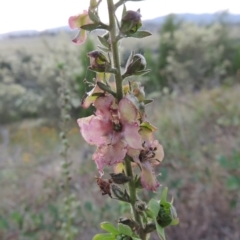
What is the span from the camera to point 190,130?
5.17m

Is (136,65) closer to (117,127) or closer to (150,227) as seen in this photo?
(117,127)

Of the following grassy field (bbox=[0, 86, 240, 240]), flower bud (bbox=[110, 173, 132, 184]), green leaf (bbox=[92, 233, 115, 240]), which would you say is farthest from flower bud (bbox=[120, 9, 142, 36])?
grassy field (bbox=[0, 86, 240, 240])

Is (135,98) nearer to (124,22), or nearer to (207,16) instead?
(124,22)

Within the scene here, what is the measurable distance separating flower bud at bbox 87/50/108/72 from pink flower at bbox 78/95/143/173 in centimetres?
6

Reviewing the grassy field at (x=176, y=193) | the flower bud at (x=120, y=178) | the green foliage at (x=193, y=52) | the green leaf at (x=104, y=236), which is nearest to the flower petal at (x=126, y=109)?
the flower bud at (x=120, y=178)

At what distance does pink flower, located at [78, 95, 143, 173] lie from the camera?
0.71 m

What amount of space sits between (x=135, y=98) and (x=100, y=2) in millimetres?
190

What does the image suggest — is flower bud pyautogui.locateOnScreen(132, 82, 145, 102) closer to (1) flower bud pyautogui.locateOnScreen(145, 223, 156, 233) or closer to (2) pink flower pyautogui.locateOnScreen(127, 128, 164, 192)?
(2) pink flower pyautogui.locateOnScreen(127, 128, 164, 192)

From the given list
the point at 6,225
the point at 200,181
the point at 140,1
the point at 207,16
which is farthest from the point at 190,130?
the point at 207,16

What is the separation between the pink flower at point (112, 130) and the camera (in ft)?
2.32

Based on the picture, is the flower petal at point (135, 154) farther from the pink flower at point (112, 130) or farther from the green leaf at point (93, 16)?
the green leaf at point (93, 16)

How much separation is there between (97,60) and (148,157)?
0.19 meters

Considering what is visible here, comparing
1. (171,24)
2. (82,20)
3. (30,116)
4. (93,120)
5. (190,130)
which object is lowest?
(30,116)

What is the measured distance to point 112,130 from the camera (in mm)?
742
